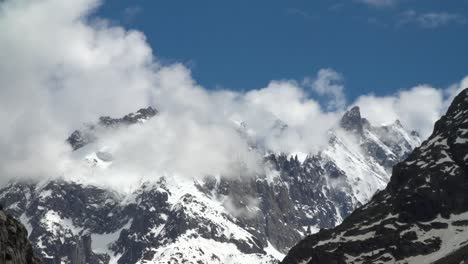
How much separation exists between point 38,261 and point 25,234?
8939mm

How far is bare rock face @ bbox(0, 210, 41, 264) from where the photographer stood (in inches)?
5625

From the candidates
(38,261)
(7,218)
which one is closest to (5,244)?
(7,218)

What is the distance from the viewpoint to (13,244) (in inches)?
5817

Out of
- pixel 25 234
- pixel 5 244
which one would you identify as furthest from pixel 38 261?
pixel 5 244

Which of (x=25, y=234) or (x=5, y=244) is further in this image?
(x=25, y=234)

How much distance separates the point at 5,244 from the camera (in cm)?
14375

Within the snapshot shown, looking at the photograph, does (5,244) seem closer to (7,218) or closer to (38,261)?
(7,218)

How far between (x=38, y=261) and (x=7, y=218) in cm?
1532

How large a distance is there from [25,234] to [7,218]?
6.48 meters

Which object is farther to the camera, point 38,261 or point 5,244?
point 38,261

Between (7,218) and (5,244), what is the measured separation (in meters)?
8.00

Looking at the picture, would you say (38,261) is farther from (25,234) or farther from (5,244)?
(5,244)

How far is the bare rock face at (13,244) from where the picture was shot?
142875mm

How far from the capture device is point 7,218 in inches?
5940
